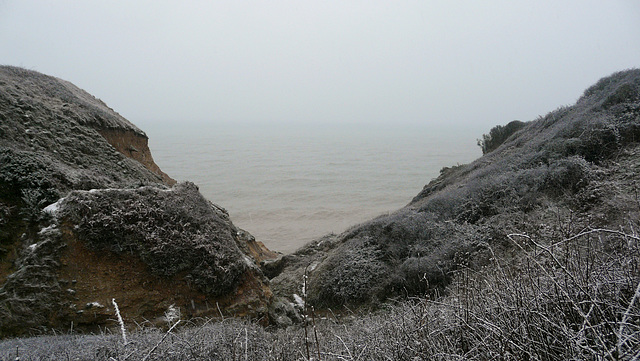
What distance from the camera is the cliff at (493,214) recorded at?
7773 mm

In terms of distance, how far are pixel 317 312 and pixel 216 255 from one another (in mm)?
3010

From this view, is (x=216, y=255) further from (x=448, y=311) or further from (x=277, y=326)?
(x=448, y=311)


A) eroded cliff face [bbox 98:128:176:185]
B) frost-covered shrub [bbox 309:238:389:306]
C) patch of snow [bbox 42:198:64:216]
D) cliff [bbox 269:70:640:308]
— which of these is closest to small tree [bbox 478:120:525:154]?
cliff [bbox 269:70:640:308]

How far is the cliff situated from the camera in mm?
7773

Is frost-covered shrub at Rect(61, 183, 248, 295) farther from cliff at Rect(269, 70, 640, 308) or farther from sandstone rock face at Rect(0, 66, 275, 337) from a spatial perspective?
cliff at Rect(269, 70, 640, 308)

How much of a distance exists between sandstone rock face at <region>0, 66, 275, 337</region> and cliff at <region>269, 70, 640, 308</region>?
260cm

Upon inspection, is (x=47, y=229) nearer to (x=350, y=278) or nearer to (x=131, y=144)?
(x=350, y=278)

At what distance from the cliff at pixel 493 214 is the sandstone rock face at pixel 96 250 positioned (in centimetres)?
260

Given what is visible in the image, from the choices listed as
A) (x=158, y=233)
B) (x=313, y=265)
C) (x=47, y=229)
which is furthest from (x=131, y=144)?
(x=313, y=265)

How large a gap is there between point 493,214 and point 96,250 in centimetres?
900

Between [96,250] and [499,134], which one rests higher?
[499,134]

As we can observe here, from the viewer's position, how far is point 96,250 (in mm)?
6441

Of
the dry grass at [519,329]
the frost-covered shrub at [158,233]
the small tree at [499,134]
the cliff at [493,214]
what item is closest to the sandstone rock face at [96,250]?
the frost-covered shrub at [158,233]

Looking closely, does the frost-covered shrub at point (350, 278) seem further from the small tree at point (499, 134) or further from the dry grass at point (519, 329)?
the small tree at point (499, 134)
